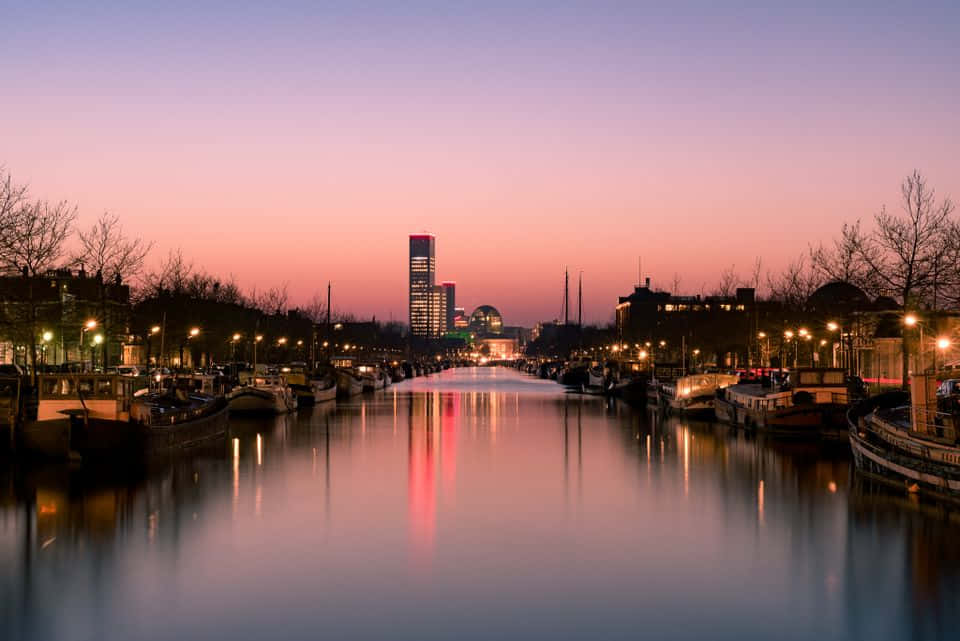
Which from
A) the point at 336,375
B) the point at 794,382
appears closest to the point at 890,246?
the point at 794,382

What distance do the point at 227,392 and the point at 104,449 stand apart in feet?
132

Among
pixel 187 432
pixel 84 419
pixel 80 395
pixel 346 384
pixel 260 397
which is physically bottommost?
pixel 346 384

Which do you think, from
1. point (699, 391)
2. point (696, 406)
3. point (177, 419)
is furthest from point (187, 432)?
point (699, 391)

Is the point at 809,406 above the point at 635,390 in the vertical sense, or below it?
above

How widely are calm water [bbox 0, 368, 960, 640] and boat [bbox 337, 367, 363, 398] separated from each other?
71.6 metres

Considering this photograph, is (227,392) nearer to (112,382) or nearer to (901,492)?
(112,382)

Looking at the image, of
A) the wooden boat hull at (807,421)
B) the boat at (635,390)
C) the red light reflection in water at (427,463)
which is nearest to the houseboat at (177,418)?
the red light reflection in water at (427,463)

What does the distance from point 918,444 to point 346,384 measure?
93148 mm

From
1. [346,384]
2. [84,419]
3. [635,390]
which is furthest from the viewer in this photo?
[346,384]

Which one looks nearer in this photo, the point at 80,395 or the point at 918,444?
the point at 918,444

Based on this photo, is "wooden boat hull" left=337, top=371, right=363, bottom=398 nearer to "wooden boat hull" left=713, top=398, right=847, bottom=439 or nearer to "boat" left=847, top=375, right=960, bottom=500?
"wooden boat hull" left=713, top=398, right=847, bottom=439

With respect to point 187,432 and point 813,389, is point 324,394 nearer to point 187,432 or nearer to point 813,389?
point 187,432

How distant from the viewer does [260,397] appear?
265 feet

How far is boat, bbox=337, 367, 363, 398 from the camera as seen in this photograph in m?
122
